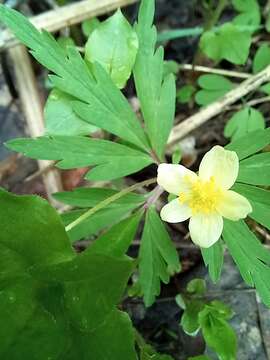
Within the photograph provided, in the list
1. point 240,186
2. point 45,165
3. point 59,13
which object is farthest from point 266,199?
point 59,13

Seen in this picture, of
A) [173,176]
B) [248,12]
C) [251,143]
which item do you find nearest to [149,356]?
[173,176]

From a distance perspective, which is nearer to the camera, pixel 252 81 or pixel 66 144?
pixel 66 144

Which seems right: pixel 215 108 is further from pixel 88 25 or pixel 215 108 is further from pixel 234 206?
pixel 234 206

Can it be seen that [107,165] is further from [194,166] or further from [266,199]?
[194,166]

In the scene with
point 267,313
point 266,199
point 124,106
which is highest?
point 124,106

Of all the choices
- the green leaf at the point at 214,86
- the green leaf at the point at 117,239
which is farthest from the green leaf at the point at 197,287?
the green leaf at the point at 214,86

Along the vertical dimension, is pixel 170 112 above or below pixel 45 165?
above
